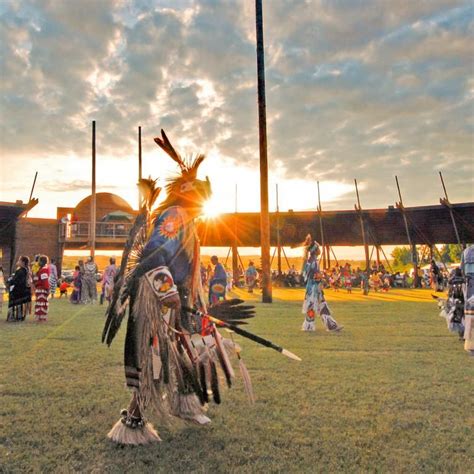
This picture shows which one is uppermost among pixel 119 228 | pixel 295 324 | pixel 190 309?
pixel 119 228

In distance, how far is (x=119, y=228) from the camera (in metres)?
31.9

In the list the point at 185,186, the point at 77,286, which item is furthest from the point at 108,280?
the point at 185,186

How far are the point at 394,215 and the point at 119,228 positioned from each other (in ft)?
66.7

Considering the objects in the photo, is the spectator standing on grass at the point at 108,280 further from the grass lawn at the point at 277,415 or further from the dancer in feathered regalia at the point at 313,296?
the grass lawn at the point at 277,415

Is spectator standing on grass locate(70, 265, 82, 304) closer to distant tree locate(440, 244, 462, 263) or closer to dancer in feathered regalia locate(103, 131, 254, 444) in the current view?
dancer in feathered regalia locate(103, 131, 254, 444)

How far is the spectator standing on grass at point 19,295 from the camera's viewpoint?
10859 mm

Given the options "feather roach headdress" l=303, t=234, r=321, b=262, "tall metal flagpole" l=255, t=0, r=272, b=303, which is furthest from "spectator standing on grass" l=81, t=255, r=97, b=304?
"feather roach headdress" l=303, t=234, r=321, b=262

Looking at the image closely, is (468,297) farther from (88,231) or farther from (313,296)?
(88,231)

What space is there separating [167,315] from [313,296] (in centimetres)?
623

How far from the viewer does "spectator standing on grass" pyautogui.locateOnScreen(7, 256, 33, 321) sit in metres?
10.9

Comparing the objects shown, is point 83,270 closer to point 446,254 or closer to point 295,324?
point 295,324

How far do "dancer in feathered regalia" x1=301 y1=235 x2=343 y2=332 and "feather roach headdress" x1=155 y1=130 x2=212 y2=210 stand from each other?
580cm

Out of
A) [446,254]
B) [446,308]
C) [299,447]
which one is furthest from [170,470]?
[446,254]

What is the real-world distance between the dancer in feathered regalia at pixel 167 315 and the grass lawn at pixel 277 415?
0.91 feet
